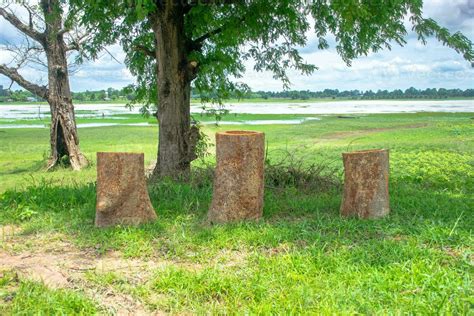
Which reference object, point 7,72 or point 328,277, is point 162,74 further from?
point 7,72

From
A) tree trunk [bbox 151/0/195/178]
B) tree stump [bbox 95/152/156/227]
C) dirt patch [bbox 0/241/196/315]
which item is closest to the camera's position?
dirt patch [bbox 0/241/196/315]

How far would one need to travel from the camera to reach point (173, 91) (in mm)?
9031

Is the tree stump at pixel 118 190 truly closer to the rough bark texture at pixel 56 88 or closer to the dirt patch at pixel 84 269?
the dirt patch at pixel 84 269

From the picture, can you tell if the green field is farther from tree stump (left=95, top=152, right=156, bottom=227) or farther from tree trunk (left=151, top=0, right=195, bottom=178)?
tree trunk (left=151, top=0, right=195, bottom=178)

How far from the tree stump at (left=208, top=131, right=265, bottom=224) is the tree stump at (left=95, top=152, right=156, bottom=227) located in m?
0.92

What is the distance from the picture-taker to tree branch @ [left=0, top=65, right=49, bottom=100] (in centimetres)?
1494

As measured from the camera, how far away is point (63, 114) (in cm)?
1505

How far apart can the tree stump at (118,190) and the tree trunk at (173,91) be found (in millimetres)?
2930

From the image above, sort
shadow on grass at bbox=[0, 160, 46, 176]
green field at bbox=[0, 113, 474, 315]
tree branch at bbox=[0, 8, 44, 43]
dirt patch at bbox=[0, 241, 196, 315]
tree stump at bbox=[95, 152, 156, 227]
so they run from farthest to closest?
1. shadow on grass at bbox=[0, 160, 46, 176]
2. tree branch at bbox=[0, 8, 44, 43]
3. tree stump at bbox=[95, 152, 156, 227]
4. dirt patch at bbox=[0, 241, 196, 315]
5. green field at bbox=[0, 113, 474, 315]

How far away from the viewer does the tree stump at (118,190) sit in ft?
19.6

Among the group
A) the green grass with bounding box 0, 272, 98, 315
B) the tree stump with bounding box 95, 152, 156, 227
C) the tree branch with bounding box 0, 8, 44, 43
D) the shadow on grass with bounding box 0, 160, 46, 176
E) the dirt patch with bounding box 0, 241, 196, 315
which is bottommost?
the shadow on grass with bounding box 0, 160, 46, 176

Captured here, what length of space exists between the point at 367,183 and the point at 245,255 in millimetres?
2042

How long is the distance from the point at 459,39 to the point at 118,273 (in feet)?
23.9

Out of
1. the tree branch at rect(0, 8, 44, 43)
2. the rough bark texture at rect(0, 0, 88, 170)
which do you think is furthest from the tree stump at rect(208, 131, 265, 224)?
the tree branch at rect(0, 8, 44, 43)
